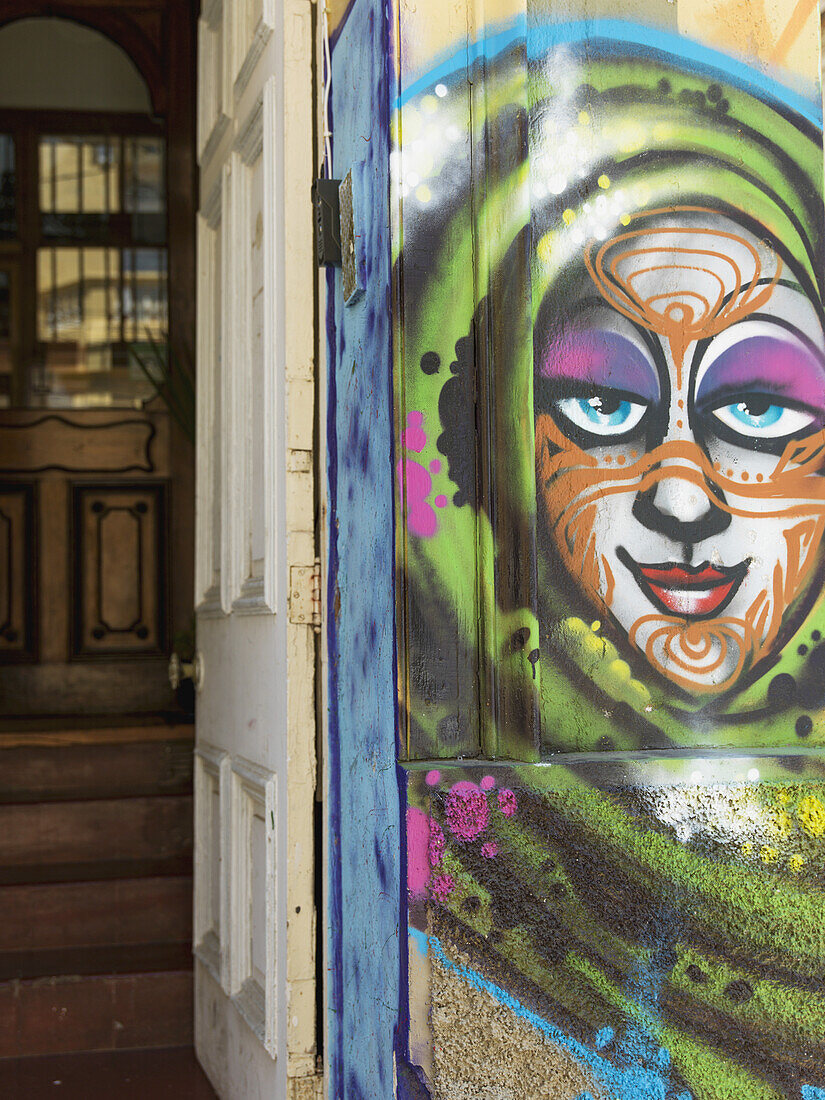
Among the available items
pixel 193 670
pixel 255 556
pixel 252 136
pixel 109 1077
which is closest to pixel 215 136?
pixel 252 136

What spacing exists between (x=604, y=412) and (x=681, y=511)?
0.54 ft

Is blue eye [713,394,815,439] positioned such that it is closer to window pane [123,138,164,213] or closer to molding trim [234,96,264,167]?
molding trim [234,96,264,167]

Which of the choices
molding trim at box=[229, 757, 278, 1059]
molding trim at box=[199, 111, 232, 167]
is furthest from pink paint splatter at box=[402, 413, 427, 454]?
molding trim at box=[199, 111, 232, 167]

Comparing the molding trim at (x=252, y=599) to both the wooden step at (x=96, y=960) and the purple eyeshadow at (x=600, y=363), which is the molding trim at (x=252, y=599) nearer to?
the purple eyeshadow at (x=600, y=363)

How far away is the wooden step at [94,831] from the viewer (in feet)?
11.0

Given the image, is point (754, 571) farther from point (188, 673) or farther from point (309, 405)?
point (188, 673)

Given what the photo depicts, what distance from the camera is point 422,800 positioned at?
1.27 meters

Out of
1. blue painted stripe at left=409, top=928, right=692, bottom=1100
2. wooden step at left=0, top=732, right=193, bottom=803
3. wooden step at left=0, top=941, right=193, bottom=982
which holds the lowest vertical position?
wooden step at left=0, top=941, right=193, bottom=982

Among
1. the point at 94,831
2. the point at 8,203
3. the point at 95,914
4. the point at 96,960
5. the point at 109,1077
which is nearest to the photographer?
the point at 109,1077

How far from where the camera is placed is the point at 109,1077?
2.56m

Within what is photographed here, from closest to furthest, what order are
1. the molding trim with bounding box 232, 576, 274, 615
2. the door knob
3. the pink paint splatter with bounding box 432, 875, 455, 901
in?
the pink paint splatter with bounding box 432, 875, 455, 901
the molding trim with bounding box 232, 576, 274, 615
the door knob

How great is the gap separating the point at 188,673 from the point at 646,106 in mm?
2009

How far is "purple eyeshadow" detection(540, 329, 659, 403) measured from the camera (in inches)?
55.5

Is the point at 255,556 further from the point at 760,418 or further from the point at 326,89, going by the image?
the point at 760,418
